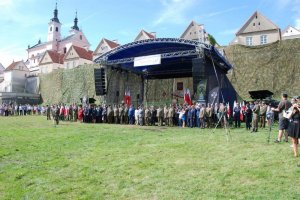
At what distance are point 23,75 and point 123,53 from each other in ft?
135

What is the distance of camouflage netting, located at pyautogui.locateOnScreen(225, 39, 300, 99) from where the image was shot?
91.8ft

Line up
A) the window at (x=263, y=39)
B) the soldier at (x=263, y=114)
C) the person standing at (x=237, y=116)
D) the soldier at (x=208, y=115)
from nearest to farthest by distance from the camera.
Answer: the soldier at (x=263, y=114)
the soldier at (x=208, y=115)
the person standing at (x=237, y=116)
the window at (x=263, y=39)

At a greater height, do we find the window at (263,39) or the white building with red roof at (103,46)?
the white building with red roof at (103,46)

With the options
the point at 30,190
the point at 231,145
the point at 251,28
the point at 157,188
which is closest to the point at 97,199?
the point at 157,188

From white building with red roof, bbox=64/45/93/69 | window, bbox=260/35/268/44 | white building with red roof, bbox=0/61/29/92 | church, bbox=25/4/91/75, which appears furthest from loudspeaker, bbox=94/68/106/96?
church, bbox=25/4/91/75

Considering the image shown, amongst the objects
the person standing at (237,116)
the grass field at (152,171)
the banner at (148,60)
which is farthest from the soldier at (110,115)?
the grass field at (152,171)

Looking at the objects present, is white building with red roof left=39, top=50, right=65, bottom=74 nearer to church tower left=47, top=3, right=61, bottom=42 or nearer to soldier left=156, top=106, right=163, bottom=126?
church tower left=47, top=3, right=61, bottom=42

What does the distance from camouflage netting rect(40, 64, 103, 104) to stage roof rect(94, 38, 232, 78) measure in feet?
46.9

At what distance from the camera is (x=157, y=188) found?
602 centimetres

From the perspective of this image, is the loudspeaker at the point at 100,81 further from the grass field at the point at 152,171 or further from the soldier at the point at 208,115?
the grass field at the point at 152,171

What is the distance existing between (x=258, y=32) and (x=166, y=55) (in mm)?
22568

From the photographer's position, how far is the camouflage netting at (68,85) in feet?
138

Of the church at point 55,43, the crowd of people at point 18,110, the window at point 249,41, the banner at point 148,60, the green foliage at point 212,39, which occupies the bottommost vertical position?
the crowd of people at point 18,110

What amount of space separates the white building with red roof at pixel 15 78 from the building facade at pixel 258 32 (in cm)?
4029
